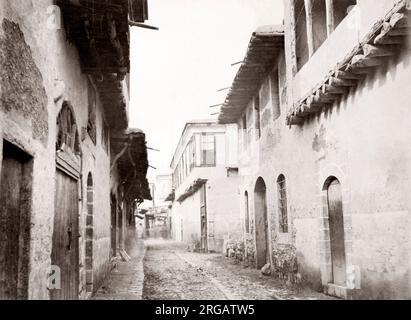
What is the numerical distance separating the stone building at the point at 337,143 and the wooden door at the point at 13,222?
168 inches

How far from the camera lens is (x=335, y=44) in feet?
24.2

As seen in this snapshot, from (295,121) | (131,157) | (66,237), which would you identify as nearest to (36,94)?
(66,237)

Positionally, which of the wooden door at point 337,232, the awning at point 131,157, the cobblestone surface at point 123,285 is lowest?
the cobblestone surface at point 123,285

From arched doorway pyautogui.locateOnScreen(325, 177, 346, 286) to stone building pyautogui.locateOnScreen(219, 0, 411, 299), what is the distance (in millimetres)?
18

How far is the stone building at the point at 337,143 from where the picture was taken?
561cm

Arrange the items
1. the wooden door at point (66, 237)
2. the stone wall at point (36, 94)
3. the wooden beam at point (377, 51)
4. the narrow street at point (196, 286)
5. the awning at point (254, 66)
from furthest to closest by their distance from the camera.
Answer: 1. the awning at point (254, 66)
2. the narrow street at point (196, 286)
3. the wooden beam at point (377, 51)
4. the wooden door at point (66, 237)
5. the stone wall at point (36, 94)

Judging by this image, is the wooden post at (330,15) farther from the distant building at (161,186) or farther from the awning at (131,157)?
the distant building at (161,186)

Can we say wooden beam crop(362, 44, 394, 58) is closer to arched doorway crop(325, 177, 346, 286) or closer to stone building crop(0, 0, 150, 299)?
arched doorway crop(325, 177, 346, 286)

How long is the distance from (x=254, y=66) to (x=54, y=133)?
7.75 metres

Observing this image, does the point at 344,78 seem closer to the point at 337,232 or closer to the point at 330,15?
the point at 330,15

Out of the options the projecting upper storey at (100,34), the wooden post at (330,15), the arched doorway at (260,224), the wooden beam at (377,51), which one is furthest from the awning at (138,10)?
the arched doorway at (260,224)

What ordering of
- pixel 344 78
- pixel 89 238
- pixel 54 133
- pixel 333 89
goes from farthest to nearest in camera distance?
pixel 89 238 < pixel 333 89 < pixel 344 78 < pixel 54 133

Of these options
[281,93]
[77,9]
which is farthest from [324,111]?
[77,9]

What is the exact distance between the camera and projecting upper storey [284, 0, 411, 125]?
5.41m
